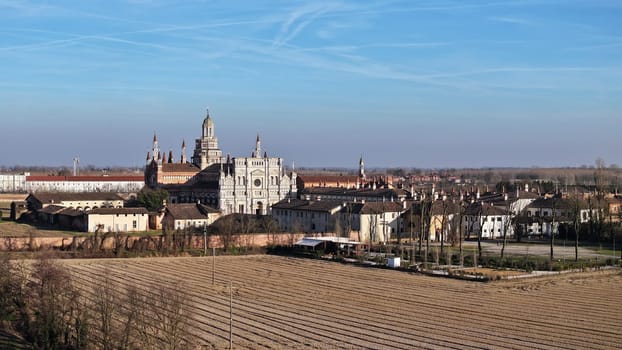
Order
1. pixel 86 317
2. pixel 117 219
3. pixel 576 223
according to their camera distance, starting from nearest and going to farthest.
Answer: pixel 86 317 → pixel 576 223 → pixel 117 219

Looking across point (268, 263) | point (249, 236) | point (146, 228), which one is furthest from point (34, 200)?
point (268, 263)

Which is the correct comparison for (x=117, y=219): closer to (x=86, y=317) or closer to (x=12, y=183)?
(x=86, y=317)

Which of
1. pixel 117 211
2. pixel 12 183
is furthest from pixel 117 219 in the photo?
pixel 12 183

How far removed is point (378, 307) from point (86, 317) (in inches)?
456

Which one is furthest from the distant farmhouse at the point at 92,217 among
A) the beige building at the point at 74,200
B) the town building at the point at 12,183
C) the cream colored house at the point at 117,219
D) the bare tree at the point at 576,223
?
the town building at the point at 12,183

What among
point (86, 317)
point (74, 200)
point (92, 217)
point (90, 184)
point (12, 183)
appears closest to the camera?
point (86, 317)

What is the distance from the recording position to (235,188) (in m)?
77.4

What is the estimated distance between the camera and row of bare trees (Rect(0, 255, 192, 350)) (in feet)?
66.1

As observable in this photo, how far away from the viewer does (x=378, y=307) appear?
2972 centimetres

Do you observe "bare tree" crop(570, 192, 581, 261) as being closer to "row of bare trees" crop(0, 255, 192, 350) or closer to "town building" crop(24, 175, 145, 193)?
"row of bare trees" crop(0, 255, 192, 350)

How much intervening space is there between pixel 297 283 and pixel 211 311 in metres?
8.70

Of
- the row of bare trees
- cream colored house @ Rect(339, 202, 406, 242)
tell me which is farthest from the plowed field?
cream colored house @ Rect(339, 202, 406, 242)

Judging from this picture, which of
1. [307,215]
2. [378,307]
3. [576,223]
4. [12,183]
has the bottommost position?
[378,307]

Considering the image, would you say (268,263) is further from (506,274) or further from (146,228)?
(146,228)
